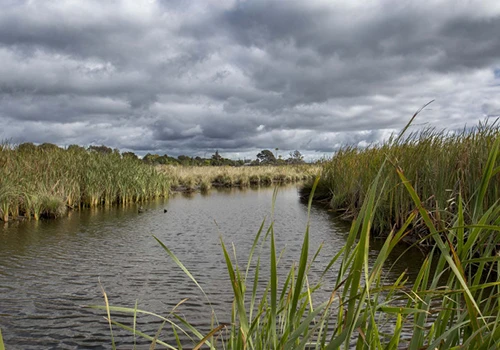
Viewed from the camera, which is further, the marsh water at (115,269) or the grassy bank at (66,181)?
the grassy bank at (66,181)

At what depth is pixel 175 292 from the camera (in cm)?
521

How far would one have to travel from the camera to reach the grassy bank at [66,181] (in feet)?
35.8

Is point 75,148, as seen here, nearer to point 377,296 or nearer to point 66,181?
point 66,181

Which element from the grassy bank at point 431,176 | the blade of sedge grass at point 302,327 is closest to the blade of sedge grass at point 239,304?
the blade of sedge grass at point 302,327

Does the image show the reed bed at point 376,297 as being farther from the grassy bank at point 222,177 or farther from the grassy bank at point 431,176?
the grassy bank at point 222,177

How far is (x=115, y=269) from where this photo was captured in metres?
6.31

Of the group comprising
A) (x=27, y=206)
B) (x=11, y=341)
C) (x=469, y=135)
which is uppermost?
(x=469, y=135)

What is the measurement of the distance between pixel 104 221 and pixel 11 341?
769cm

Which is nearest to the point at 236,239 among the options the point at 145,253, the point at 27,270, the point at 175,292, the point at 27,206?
the point at 145,253

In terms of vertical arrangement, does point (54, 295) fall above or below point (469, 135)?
below

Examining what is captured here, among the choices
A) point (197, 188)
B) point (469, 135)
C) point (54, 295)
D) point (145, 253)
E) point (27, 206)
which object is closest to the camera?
point (54, 295)

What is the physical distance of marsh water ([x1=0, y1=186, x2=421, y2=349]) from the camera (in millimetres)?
4090

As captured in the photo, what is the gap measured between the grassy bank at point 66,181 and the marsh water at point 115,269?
2.86ft

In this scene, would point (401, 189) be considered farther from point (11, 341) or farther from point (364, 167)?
point (11, 341)
